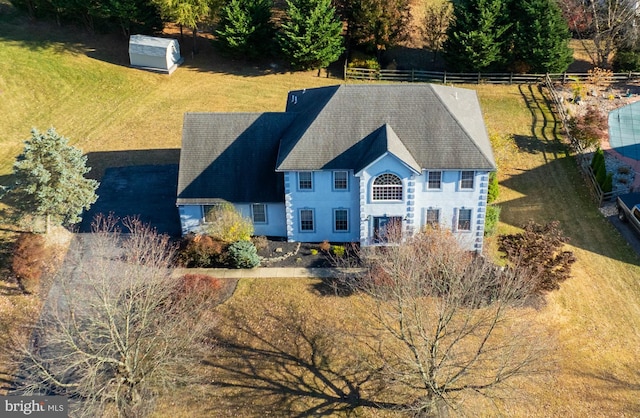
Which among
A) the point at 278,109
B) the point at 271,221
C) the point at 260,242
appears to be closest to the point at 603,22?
the point at 278,109

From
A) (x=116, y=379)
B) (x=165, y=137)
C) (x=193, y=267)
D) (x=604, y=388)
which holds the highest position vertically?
(x=165, y=137)

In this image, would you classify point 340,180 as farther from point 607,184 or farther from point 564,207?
point 607,184

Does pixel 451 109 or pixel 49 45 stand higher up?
pixel 49 45

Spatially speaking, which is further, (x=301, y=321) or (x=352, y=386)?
(x=301, y=321)

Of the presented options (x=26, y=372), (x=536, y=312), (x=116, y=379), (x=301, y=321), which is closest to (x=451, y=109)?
(x=536, y=312)

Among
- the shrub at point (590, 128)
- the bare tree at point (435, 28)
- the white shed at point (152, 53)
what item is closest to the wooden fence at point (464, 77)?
the bare tree at point (435, 28)

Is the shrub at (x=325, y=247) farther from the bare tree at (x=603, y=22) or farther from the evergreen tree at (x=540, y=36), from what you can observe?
the bare tree at (x=603, y=22)

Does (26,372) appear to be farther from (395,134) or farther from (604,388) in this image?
(604,388)
